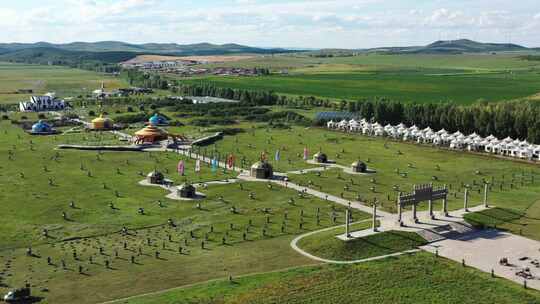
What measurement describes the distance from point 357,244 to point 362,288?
10.9 metres

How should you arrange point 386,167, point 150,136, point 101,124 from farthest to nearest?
1. point 101,124
2. point 150,136
3. point 386,167

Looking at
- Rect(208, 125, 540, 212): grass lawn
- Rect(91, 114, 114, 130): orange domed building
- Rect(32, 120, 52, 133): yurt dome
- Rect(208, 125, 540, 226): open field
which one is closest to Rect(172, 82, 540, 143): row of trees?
Rect(208, 125, 540, 226): open field

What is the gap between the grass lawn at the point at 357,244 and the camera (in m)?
61.7

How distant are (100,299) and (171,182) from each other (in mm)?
44158

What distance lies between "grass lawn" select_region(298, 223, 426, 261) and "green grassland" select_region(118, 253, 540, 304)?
3265 millimetres

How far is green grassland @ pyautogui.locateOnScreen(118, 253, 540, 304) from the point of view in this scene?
5041cm

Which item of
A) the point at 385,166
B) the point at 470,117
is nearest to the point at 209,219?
the point at 385,166

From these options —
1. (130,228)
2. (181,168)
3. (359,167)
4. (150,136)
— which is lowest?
(130,228)

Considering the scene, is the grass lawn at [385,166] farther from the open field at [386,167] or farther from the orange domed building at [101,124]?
the orange domed building at [101,124]

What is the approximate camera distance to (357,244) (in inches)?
2500

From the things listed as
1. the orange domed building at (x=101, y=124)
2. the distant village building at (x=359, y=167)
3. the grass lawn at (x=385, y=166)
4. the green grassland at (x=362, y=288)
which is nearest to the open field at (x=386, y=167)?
the grass lawn at (x=385, y=166)

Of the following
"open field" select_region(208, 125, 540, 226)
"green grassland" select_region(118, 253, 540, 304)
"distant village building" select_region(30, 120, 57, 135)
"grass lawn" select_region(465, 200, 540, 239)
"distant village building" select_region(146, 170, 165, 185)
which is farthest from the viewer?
"distant village building" select_region(30, 120, 57, 135)

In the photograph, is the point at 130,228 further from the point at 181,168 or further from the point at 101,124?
the point at 101,124

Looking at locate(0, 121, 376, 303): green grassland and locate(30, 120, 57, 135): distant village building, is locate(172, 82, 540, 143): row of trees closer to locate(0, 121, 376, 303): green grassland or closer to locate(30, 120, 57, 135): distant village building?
locate(0, 121, 376, 303): green grassland
